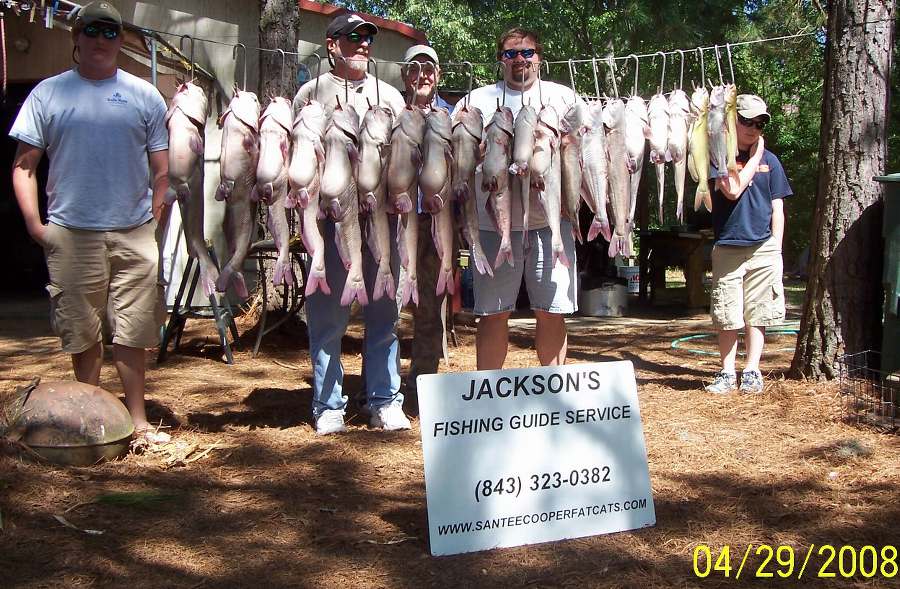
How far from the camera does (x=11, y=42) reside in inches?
330

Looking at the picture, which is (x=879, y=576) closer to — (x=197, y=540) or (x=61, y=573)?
(x=197, y=540)

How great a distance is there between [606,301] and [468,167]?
6672 mm

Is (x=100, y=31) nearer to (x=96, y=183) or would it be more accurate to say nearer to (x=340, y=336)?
(x=96, y=183)

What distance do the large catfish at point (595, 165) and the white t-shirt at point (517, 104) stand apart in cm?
14

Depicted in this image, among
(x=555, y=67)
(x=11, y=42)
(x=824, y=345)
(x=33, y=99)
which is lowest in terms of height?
(x=824, y=345)

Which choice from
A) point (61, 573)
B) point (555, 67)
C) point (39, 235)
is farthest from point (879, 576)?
point (555, 67)

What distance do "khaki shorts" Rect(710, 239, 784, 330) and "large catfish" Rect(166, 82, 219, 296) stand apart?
311 centimetres

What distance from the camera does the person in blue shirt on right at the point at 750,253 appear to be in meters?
5.18

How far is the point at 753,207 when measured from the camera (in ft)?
17.0

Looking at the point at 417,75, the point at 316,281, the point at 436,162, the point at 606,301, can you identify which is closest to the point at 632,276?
the point at 606,301

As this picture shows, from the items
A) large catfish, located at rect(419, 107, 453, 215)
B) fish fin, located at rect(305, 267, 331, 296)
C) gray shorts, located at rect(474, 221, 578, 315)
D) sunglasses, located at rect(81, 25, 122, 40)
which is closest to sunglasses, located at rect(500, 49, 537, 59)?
large catfish, located at rect(419, 107, 453, 215)

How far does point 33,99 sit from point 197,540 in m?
2.04

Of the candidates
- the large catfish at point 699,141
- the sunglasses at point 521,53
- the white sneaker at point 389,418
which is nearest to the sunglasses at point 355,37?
the sunglasses at point 521,53

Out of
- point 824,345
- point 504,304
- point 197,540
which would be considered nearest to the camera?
point 197,540
